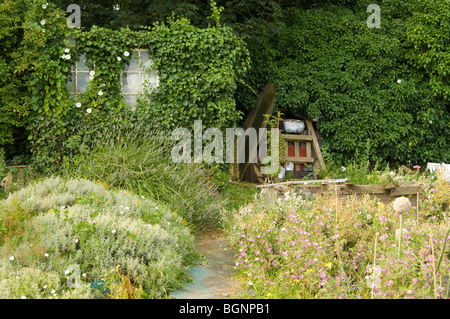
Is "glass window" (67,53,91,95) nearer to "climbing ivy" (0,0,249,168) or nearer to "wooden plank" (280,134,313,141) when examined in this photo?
"climbing ivy" (0,0,249,168)

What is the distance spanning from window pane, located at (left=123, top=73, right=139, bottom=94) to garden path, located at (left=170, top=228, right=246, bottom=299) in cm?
325

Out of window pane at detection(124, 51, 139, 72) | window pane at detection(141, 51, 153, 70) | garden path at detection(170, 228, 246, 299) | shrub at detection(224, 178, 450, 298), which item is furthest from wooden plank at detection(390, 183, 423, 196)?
window pane at detection(124, 51, 139, 72)

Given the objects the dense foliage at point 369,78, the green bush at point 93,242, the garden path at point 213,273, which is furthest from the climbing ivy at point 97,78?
the green bush at point 93,242

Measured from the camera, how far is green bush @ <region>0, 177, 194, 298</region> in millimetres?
3785

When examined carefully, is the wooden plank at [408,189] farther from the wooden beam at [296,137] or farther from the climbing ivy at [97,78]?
the wooden beam at [296,137]

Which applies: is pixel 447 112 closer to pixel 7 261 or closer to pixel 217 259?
pixel 217 259

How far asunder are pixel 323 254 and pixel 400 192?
111 inches

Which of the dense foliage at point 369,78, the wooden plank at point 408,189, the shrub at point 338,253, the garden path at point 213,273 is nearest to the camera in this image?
the shrub at point 338,253

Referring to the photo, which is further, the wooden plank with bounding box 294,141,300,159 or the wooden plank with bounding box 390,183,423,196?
the wooden plank with bounding box 294,141,300,159

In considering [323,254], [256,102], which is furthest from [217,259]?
[256,102]

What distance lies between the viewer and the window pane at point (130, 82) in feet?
26.2

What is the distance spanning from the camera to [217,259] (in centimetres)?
493

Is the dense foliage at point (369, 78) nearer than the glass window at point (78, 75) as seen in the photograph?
No

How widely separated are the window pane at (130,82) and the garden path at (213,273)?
3.25m
